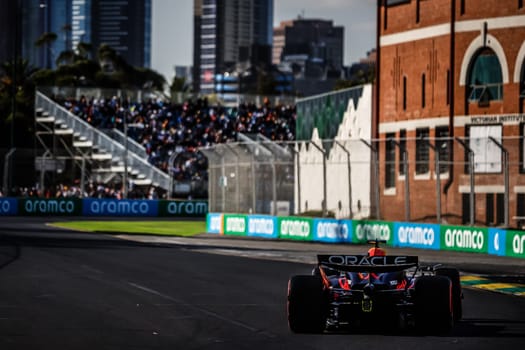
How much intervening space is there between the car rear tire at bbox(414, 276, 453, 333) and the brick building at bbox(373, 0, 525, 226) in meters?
24.9

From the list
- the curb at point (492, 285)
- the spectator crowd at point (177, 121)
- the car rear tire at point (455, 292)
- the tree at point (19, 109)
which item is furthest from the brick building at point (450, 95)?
the tree at point (19, 109)

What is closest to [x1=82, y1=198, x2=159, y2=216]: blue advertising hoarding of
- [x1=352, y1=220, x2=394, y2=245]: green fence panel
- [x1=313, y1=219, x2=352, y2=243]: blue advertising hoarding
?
[x1=313, y1=219, x2=352, y2=243]: blue advertising hoarding

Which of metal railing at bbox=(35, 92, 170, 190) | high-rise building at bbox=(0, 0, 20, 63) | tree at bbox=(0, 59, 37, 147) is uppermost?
high-rise building at bbox=(0, 0, 20, 63)

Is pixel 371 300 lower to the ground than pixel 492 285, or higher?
higher

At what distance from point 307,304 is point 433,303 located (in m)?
1.63

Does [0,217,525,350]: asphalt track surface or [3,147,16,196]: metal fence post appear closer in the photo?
[0,217,525,350]: asphalt track surface

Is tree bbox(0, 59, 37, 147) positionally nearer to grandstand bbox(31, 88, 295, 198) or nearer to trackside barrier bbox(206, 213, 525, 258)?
grandstand bbox(31, 88, 295, 198)

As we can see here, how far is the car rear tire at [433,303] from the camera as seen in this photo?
15.9 m

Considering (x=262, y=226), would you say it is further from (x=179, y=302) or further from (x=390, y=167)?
(x=179, y=302)

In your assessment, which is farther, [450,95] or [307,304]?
[450,95]

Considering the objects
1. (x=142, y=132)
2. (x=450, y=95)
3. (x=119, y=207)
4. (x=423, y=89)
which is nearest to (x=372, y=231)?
(x=450, y=95)

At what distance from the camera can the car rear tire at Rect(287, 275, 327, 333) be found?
52.1ft

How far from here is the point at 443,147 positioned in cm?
4103

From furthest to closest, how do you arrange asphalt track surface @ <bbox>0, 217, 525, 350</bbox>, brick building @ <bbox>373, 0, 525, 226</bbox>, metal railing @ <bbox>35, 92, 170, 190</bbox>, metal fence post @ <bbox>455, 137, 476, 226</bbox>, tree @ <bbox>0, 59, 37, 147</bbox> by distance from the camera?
tree @ <bbox>0, 59, 37, 147</bbox>, metal railing @ <bbox>35, 92, 170, 190</bbox>, brick building @ <bbox>373, 0, 525, 226</bbox>, metal fence post @ <bbox>455, 137, 476, 226</bbox>, asphalt track surface @ <bbox>0, 217, 525, 350</bbox>
